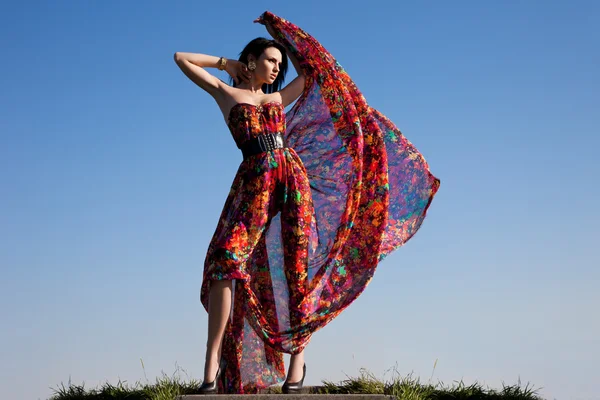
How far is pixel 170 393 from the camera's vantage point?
5.53 m

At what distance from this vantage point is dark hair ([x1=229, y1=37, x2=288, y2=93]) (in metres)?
5.36

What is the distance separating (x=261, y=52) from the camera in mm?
5340

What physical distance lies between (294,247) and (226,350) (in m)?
0.88

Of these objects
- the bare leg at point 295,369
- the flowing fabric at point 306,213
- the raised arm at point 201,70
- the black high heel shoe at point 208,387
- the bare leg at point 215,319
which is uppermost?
the raised arm at point 201,70

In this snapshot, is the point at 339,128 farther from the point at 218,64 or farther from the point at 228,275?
the point at 228,275

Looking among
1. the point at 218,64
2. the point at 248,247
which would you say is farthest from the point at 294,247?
the point at 218,64

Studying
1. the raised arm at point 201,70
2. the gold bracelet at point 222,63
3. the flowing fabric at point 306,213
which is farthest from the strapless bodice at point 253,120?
the gold bracelet at point 222,63

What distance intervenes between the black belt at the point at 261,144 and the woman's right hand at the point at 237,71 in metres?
0.50

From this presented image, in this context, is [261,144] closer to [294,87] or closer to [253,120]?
[253,120]

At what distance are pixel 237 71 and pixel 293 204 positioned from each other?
107 cm

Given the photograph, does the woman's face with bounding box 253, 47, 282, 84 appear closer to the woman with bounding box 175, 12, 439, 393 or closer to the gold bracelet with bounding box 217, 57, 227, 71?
the woman with bounding box 175, 12, 439, 393

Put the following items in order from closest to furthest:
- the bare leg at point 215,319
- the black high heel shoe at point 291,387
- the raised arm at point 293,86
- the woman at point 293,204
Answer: the bare leg at point 215,319
the woman at point 293,204
the black high heel shoe at point 291,387
the raised arm at point 293,86

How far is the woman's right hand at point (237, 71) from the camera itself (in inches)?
210

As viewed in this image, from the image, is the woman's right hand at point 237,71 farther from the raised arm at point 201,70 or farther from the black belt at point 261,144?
the black belt at point 261,144
